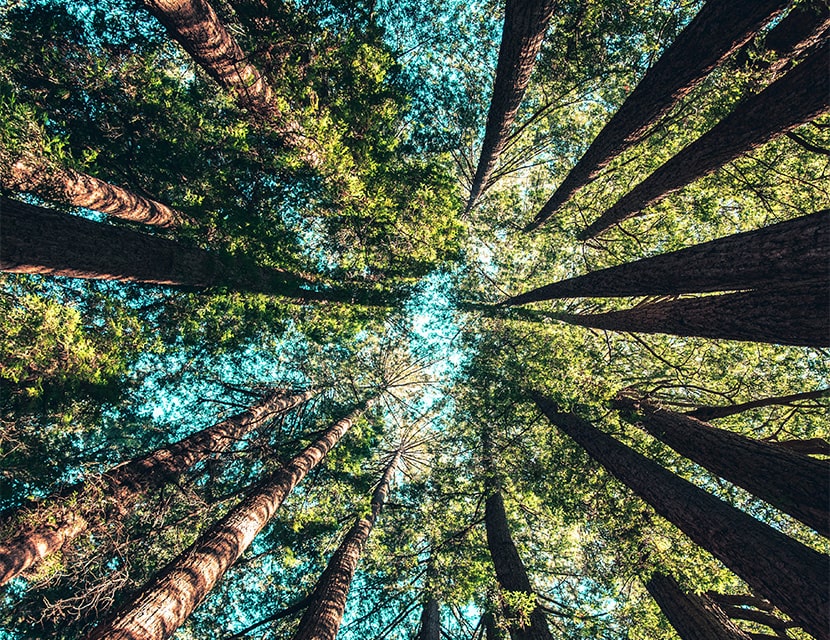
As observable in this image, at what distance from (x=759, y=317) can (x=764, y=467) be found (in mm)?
2286

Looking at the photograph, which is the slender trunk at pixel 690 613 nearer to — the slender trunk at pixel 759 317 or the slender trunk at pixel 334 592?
the slender trunk at pixel 759 317

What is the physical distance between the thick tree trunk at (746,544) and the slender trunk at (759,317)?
252 centimetres

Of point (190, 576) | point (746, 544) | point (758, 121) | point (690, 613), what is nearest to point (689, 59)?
point (758, 121)

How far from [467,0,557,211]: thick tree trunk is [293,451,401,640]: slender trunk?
1168cm

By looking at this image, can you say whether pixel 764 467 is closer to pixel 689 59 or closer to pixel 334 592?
pixel 689 59

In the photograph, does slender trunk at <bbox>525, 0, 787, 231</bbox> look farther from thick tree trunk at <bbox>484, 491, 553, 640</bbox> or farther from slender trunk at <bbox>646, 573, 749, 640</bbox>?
thick tree trunk at <bbox>484, 491, 553, 640</bbox>

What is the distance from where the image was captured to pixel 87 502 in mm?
5602

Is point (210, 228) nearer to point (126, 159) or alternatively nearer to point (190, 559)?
point (126, 159)

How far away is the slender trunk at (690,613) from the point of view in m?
5.77

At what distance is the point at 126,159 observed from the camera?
7.59 meters

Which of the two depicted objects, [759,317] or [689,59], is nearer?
[759,317]

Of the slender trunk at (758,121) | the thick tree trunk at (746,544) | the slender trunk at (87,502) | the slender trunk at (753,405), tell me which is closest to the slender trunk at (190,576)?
the slender trunk at (87,502)

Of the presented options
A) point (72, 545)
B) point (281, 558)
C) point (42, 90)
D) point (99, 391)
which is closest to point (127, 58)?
point (42, 90)

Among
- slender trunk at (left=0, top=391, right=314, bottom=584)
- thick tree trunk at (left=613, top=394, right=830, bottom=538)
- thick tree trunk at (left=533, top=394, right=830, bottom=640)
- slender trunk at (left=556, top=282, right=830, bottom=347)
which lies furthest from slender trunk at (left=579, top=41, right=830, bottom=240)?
slender trunk at (left=0, top=391, right=314, bottom=584)
